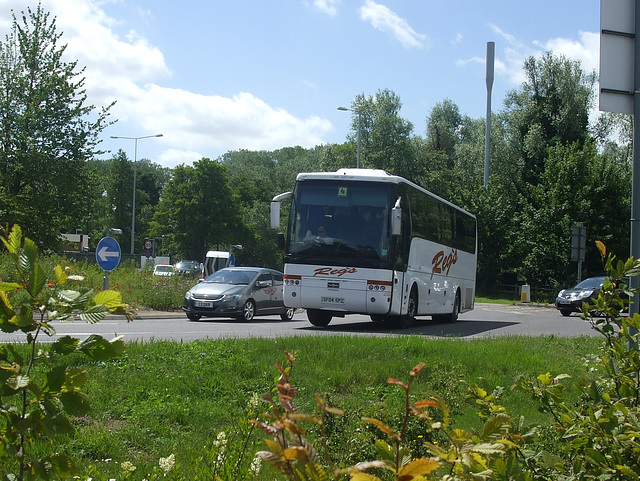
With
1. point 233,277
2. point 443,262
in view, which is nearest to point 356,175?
point 443,262

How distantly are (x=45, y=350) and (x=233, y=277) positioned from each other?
21.4m

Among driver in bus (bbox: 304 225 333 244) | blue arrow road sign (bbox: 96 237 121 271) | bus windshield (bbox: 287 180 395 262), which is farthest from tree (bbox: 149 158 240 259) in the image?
driver in bus (bbox: 304 225 333 244)

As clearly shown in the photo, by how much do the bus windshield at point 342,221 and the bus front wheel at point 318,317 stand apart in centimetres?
→ 270

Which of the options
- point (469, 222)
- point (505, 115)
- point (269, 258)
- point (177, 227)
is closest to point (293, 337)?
point (469, 222)

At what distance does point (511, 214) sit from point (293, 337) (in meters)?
40.0

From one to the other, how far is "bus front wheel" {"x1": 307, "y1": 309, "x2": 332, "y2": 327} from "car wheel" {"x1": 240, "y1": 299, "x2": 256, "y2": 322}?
2752 mm

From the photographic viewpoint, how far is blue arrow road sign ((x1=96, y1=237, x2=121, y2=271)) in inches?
856

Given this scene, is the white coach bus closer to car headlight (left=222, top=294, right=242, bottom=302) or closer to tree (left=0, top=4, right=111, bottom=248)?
car headlight (left=222, top=294, right=242, bottom=302)

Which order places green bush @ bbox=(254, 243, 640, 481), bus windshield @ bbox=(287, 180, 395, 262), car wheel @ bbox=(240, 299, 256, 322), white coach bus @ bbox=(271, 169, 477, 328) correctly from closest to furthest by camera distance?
1. green bush @ bbox=(254, 243, 640, 481)
2. white coach bus @ bbox=(271, 169, 477, 328)
3. bus windshield @ bbox=(287, 180, 395, 262)
4. car wheel @ bbox=(240, 299, 256, 322)

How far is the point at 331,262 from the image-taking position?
18.0 m

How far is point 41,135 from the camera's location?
31.2 m

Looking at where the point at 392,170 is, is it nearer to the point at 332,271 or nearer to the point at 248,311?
the point at 248,311

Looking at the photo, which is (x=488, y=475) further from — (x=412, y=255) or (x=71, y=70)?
(x=71, y=70)

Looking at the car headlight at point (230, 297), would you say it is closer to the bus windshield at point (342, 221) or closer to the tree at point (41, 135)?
the bus windshield at point (342, 221)
